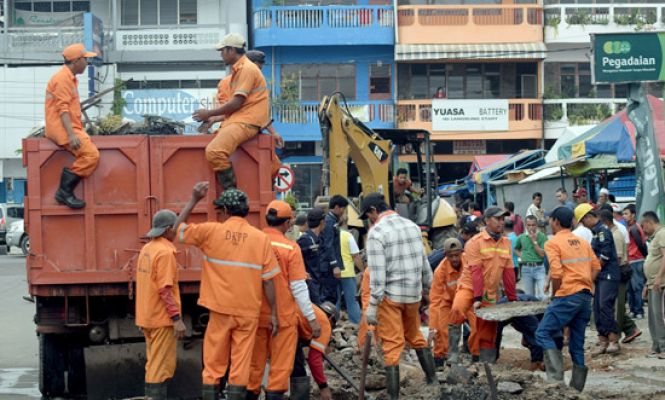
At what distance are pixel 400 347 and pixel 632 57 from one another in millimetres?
7933

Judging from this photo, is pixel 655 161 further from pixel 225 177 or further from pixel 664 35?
pixel 225 177

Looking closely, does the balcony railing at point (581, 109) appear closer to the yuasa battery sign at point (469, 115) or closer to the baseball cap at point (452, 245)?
the yuasa battery sign at point (469, 115)

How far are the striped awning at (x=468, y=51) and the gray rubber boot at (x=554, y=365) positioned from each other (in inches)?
1140

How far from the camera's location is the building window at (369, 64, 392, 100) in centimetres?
3938

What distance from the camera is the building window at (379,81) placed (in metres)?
39.4

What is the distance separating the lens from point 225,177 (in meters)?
9.35

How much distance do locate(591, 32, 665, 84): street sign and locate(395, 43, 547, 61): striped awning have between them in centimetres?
2252

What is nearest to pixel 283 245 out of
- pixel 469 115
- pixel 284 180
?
pixel 284 180

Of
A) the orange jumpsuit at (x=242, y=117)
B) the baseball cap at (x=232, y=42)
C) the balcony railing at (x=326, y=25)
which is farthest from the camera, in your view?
the balcony railing at (x=326, y=25)

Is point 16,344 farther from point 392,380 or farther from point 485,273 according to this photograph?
point 392,380

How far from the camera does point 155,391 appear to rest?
8.63 metres

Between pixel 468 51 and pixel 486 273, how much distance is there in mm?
28070

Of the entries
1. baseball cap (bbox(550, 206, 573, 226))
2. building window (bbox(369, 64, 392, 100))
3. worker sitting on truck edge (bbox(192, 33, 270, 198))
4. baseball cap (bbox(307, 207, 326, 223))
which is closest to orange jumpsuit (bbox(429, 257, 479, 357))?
baseball cap (bbox(307, 207, 326, 223))

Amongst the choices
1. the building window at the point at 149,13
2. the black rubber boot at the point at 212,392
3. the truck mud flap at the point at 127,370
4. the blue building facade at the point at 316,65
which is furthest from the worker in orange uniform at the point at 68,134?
the building window at the point at 149,13
